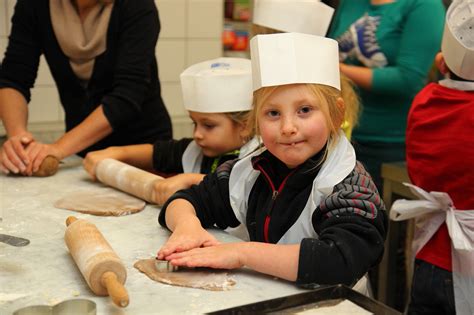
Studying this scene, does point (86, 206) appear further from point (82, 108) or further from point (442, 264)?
point (442, 264)

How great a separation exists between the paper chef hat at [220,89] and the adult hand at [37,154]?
0.41 m

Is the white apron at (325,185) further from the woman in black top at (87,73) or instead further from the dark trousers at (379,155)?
the dark trousers at (379,155)

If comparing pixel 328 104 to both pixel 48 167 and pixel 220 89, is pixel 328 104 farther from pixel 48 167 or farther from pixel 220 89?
pixel 48 167

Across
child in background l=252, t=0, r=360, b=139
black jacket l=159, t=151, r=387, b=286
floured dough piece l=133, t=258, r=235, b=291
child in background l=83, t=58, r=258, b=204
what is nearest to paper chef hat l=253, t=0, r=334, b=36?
child in background l=252, t=0, r=360, b=139

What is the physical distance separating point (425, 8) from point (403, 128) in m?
0.40

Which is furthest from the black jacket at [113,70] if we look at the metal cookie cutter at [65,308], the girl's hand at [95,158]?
the metal cookie cutter at [65,308]

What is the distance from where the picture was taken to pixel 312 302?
0.93 metres

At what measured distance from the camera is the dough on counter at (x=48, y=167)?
1.70m

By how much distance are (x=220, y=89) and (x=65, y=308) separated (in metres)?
0.80

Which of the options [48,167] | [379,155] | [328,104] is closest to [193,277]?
[328,104]

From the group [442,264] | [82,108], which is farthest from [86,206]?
[442,264]

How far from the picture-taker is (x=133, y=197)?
1549 millimetres

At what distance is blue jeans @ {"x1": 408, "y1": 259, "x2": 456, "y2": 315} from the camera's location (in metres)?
1.50

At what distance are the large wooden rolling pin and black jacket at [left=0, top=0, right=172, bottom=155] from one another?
24cm
